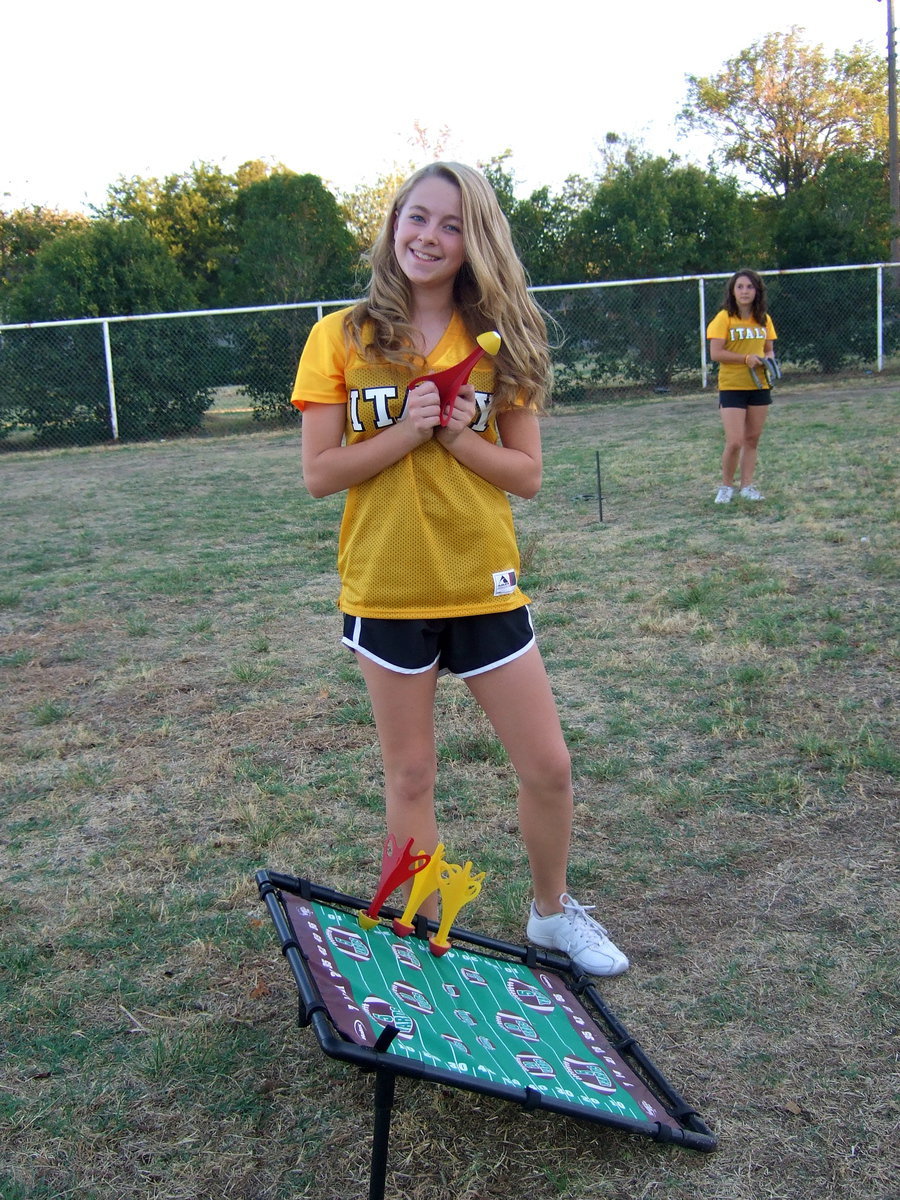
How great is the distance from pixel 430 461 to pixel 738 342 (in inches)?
249

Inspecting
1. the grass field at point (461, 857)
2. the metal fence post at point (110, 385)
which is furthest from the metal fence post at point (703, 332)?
the grass field at point (461, 857)

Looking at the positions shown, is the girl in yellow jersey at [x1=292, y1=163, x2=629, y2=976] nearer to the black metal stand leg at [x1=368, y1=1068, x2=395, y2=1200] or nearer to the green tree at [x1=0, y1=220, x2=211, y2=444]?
the black metal stand leg at [x1=368, y1=1068, x2=395, y2=1200]

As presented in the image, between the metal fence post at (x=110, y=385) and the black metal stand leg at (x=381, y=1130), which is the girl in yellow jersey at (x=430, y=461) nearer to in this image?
the black metal stand leg at (x=381, y=1130)

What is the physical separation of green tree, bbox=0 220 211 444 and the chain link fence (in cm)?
2

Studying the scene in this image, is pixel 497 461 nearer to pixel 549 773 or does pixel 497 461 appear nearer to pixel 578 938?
pixel 549 773

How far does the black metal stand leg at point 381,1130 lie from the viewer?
1.79 meters

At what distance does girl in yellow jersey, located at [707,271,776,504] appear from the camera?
7902 millimetres

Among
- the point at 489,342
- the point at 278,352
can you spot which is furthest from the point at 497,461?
the point at 278,352

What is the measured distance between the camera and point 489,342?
7.03 ft

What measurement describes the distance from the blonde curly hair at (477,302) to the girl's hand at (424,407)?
0.36ft

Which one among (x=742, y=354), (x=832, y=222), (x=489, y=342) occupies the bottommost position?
(x=489, y=342)

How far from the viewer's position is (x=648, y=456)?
11172 millimetres

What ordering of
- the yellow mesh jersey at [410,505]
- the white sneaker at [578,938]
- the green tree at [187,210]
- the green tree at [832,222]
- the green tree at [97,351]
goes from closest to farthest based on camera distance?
the yellow mesh jersey at [410,505] < the white sneaker at [578,938] < the green tree at [97,351] < the green tree at [832,222] < the green tree at [187,210]

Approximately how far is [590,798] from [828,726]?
1.06 meters
